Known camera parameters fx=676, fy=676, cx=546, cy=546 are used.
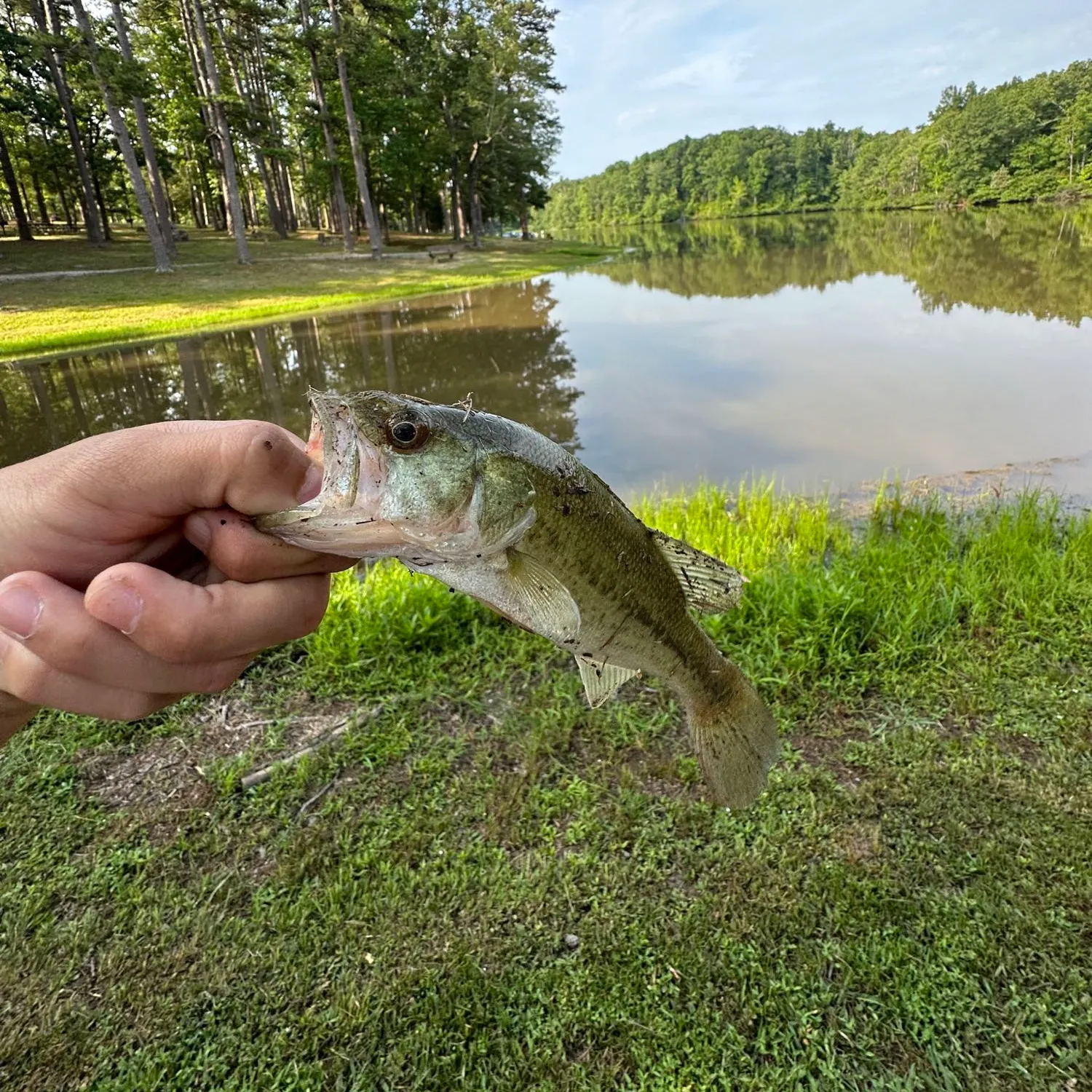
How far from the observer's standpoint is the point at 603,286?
91.7 ft

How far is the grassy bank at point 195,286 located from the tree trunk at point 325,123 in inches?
64.7

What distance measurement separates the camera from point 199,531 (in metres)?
1.89

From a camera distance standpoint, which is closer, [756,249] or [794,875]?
[794,875]

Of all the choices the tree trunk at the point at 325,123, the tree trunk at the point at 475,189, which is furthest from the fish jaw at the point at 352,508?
the tree trunk at the point at 475,189

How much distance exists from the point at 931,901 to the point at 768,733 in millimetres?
1370

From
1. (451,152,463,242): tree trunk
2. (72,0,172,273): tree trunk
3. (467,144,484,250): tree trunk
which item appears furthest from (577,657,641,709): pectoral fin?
(451,152,463,242): tree trunk

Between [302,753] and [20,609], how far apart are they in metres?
2.54

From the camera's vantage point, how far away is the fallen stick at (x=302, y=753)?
3.72 metres

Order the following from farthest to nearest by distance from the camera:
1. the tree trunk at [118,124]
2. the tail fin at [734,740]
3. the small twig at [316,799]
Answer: the tree trunk at [118,124]
the small twig at [316,799]
the tail fin at [734,740]

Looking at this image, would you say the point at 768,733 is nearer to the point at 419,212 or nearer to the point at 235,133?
the point at 235,133

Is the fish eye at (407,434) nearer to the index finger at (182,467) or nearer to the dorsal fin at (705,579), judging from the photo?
the index finger at (182,467)

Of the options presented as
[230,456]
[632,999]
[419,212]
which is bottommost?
[632,999]

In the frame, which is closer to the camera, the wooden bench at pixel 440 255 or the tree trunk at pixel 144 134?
the tree trunk at pixel 144 134

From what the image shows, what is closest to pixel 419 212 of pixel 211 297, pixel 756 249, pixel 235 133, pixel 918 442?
pixel 235 133
